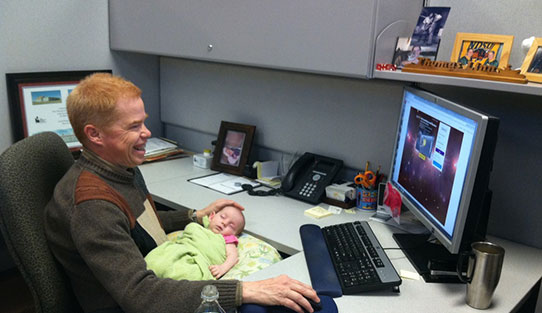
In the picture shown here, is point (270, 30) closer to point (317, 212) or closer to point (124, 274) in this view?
point (317, 212)

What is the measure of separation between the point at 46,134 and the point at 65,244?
41 centimetres

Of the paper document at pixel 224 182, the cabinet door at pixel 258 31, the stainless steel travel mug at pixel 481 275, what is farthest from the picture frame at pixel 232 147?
the stainless steel travel mug at pixel 481 275

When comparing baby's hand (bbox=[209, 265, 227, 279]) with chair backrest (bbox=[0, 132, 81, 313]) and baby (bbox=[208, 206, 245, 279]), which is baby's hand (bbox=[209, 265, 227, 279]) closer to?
baby (bbox=[208, 206, 245, 279])

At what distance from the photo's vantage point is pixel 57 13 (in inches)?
91.0

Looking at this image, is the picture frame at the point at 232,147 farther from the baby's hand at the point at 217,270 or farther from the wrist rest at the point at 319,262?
the baby's hand at the point at 217,270

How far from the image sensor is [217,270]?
147cm

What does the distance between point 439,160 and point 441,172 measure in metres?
0.04

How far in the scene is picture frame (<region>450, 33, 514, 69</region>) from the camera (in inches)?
59.7

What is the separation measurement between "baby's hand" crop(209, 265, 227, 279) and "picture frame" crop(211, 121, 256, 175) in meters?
0.87

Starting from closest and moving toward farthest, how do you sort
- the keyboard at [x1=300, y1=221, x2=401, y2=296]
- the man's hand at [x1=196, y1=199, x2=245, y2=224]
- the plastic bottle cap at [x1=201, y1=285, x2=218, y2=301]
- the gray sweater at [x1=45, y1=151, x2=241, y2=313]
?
1. the plastic bottle cap at [x1=201, y1=285, x2=218, y2=301]
2. the gray sweater at [x1=45, y1=151, x2=241, y2=313]
3. the keyboard at [x1=300, y1=221, x2=401, y2=296]
4. the man's hand at [x1=196, y1=199, x2=245, y2=224]

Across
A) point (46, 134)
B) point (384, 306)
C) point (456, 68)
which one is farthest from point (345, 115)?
point (46, 134)

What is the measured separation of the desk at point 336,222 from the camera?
1.24 meters

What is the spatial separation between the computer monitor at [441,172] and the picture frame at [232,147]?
31.5 inches

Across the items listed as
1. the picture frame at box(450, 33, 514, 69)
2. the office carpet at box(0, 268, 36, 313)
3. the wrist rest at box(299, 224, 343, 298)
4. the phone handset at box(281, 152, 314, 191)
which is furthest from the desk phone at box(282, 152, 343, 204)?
the office carpet at box(0, 268, 36, 313)
